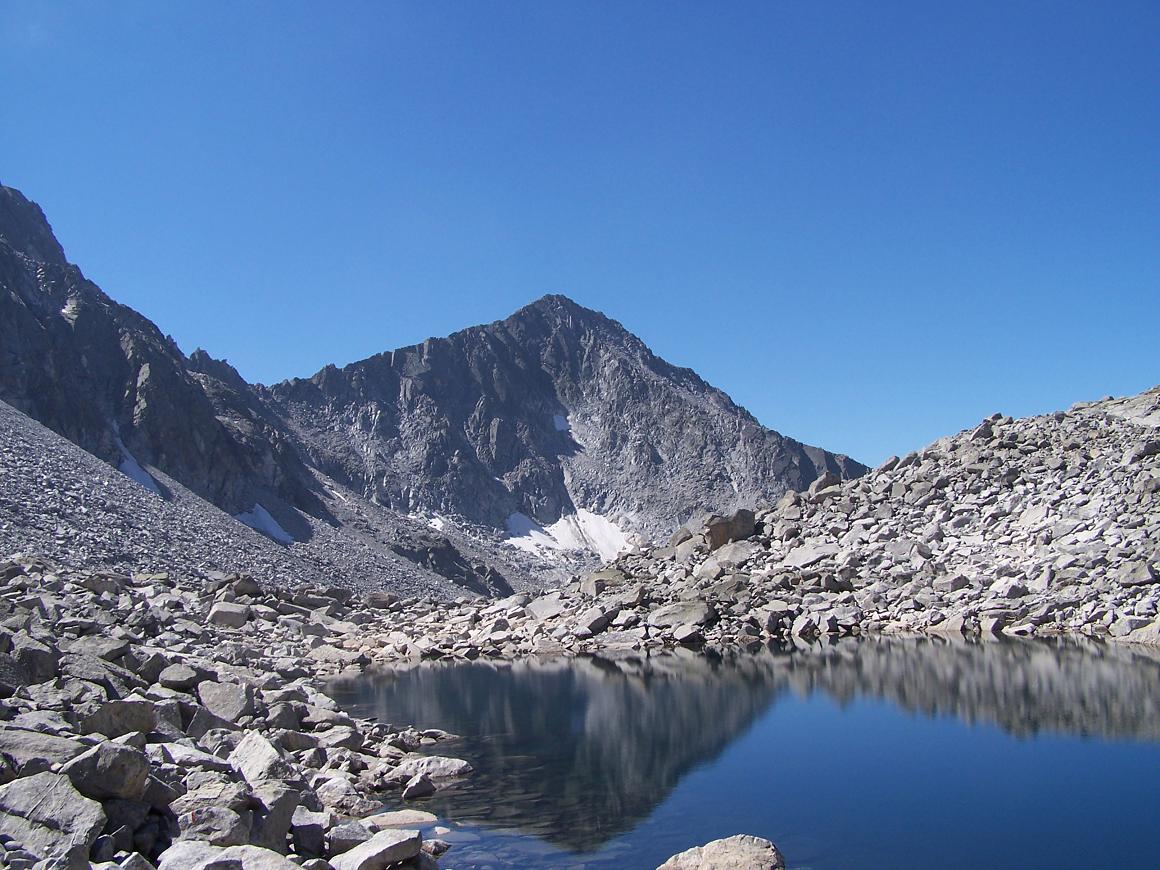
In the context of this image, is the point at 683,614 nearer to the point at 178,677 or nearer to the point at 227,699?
the point at 227,699

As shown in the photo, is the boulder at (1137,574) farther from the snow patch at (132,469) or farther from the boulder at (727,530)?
the snow patch at (132,469)

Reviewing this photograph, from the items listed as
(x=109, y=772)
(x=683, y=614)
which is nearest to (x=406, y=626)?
(x=683, y=614)

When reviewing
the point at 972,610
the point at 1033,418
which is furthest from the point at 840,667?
the point at 1033,418

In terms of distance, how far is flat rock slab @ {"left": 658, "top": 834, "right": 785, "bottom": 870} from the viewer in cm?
1061

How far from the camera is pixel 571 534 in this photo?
190 metres

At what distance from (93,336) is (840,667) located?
99944 millimetres

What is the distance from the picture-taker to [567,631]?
42.3 m

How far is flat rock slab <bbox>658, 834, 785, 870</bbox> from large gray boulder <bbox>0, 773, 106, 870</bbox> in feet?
22.3

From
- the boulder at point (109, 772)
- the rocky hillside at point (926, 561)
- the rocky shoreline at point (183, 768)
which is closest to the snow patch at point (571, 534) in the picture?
the rocky hillside at point (926, 561)

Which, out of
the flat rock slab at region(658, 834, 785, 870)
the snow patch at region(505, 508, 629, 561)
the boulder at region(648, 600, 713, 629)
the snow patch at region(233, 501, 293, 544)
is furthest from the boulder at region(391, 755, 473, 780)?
the snow patch at region(505, 508, 629, 561)

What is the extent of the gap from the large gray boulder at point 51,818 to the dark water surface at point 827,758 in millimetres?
5375

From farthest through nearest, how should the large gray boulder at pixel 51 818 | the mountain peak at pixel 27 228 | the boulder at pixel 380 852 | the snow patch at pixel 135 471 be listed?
the mountain peak at pixel 27 228 < the snow patch at pixel 135 471 < the boulder at pixel 380 852 < the large gray boulder at pixel 51 818

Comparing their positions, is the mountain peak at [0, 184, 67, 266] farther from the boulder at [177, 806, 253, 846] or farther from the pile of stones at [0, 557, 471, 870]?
the boulder at [177, 806, 253, 846]

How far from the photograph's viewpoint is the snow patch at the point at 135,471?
8300 cm
